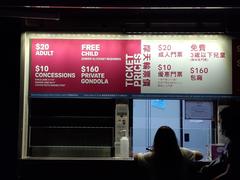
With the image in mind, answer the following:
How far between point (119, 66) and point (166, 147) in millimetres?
2025

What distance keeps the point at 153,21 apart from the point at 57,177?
246cm

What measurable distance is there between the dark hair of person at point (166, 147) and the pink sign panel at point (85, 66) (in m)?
1.74

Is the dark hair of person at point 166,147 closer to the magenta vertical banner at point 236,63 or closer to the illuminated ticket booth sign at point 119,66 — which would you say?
the illuminated ticket booth sign at point 119,66

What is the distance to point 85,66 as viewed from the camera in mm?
6426

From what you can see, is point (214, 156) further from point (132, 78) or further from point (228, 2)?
point (228, 2)

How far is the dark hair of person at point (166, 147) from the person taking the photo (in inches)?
184

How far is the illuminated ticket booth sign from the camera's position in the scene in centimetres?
638

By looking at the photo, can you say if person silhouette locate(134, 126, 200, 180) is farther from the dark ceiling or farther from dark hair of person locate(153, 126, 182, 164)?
the dark ceiling

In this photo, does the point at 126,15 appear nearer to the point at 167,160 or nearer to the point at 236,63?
the point at 236,63

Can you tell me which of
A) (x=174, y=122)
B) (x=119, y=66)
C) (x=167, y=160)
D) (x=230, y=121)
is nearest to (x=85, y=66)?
(x=119, y=66)

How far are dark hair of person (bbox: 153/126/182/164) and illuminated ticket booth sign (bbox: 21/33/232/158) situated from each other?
1712 millimetres

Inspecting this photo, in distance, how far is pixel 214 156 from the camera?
20.1 feet

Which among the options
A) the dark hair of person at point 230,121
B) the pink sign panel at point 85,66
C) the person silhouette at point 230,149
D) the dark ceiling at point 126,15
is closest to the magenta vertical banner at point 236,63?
the dark ceiling at point 126,15

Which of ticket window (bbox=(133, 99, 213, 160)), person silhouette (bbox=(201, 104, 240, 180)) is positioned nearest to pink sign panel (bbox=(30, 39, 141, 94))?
ticket window (bbox=(133, 99, 213, 160))
